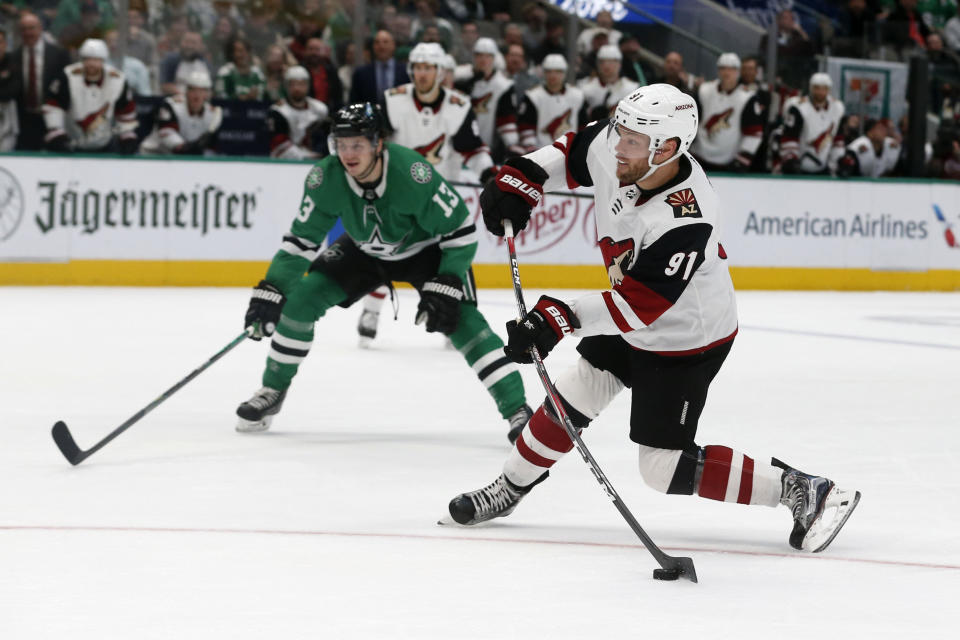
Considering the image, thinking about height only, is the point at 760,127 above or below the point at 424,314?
below

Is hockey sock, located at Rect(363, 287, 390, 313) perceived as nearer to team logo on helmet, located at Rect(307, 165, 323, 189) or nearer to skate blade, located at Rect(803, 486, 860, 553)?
team logo on helmet, located at Rect(307, 165, 323, 189)

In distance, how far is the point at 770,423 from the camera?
525 centimetres

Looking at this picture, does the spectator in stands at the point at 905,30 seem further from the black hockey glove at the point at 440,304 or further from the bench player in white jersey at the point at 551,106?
the black hockey glove at the point at 440,304

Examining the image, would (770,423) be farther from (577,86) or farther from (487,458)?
(577,86)

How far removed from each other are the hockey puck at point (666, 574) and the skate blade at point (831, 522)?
0.43m

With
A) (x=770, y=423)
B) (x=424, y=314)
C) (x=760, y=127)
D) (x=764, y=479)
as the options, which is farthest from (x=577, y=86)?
(x=764, y=479)

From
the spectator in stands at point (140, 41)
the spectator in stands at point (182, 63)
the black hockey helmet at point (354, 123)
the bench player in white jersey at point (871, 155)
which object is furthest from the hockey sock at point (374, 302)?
the bench player in white jersey at point (871, 155)

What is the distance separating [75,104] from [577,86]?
3.94 m

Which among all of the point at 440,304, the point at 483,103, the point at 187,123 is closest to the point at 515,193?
the point at 440,304

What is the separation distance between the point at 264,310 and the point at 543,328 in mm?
1680

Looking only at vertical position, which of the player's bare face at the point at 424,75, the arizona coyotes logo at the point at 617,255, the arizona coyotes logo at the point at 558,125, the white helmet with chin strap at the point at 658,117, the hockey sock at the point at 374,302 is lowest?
the hockey sock at the point at 374,302

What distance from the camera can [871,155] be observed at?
1228cm

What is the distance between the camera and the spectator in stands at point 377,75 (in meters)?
10.3

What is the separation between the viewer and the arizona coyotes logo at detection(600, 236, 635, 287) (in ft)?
10.6
